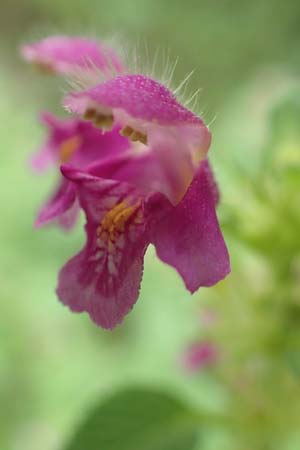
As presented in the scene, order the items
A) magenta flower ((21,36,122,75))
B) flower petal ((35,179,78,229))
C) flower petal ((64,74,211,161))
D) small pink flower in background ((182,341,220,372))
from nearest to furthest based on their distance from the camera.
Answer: flower petal ((64,74,211,161)), flower petal ((35,179,78,229)), magenta flower ((21,36,122,75)), small pink flower in background ((182,341,220,372))

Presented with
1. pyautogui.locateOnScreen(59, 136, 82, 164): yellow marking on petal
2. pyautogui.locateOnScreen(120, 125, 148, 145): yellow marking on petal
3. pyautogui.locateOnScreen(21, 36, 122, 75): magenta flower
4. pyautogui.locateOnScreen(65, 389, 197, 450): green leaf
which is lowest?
pyautogui.locateOnScreen(65, 389, 197, 450): green leaf

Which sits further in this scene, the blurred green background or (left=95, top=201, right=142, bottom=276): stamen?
the blurred green background

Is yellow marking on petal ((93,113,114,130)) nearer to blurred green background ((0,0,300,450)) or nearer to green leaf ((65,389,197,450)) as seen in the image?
blurred green background ((0,0,300,450))

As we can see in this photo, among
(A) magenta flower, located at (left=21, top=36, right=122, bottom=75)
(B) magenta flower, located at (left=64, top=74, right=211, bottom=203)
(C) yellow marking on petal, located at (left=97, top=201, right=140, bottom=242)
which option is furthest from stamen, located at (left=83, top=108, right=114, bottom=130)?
(A) magenta flower, located at (left=21, top=36, right=122, bottom=75)

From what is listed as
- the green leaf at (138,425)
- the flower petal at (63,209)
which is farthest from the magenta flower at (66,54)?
the green leaf at (138,425)

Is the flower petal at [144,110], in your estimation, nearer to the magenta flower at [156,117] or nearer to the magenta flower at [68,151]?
the magenta flower at [156,117]

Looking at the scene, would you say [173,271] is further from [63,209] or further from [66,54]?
[63,209]

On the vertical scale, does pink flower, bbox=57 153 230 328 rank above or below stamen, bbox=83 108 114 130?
below

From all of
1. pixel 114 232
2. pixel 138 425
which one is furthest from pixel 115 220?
pixel 138 425
